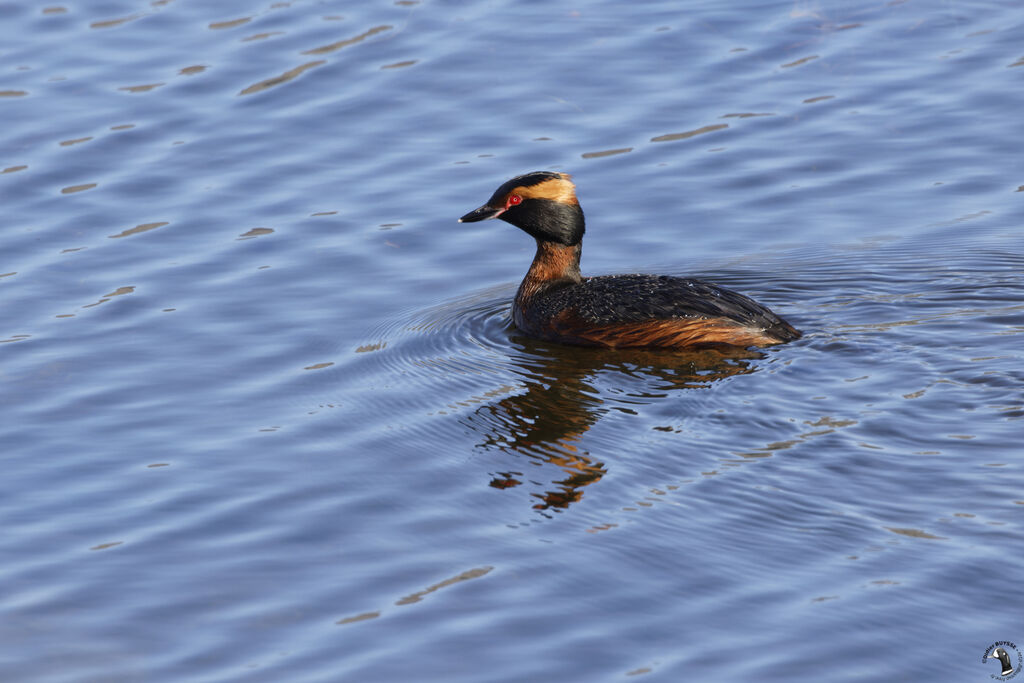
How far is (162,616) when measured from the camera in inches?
267

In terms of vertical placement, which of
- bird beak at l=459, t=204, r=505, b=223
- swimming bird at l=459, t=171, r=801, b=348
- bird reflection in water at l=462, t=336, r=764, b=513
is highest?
bird beak at l=459, t=204, r=505, b=223

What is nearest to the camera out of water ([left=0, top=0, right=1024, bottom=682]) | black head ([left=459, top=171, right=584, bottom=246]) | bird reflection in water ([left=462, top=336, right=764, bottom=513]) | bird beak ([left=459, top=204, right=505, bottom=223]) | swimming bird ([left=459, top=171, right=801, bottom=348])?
water ([left=0, top=0, right=1024, bottom=682])

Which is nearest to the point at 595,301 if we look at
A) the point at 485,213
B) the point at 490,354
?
the point at 490,354

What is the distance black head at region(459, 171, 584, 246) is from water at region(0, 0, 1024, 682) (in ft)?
2.05

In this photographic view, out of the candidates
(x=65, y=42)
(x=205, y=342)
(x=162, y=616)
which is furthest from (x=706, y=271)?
(x=65, y=42)

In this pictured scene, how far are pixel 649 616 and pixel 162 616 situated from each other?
2.20 metres

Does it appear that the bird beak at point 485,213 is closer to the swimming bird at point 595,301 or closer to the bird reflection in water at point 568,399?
the swimming bird at point 595,301

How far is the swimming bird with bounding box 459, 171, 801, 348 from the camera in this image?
9.59m

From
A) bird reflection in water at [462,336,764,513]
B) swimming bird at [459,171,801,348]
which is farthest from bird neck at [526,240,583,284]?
bird reflection in water at [462,336,764,513]

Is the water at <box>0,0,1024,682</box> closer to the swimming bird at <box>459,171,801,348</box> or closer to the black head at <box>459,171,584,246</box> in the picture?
the swimming bird at <box>459,171,801,348</box>

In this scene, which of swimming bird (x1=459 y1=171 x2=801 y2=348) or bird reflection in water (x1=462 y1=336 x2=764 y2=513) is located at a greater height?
swimming bird (x1=459 y1=171 x2=801 y2=348)

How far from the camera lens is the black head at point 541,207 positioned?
1060cm

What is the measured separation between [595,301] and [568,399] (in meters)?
1.09

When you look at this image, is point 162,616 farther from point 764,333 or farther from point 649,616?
point 764,333
